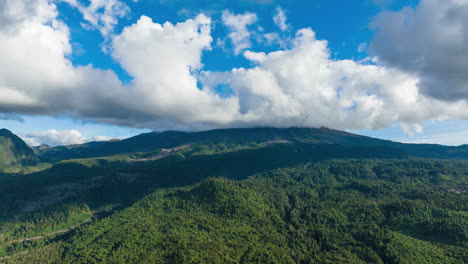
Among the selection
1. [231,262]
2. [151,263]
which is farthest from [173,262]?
[231,262]

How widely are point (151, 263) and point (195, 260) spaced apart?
3589 cm

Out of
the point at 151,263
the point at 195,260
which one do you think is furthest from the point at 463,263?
the point at 151,263

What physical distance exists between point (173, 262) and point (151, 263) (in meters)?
17.7

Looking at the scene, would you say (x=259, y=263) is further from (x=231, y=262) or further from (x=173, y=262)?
(x=173, y=262)

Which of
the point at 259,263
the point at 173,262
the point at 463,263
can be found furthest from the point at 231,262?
the point at 463,263

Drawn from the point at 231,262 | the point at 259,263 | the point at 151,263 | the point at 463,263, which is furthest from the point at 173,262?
the point at 463,263

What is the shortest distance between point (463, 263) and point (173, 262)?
233586mm

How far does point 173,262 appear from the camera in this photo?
199750mm

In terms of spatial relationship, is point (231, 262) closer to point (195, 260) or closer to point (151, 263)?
point (195, 260)

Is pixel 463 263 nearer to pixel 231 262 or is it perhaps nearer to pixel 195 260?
pixel 231 262

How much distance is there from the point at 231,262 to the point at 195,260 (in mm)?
28814

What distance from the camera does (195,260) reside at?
7795 inches

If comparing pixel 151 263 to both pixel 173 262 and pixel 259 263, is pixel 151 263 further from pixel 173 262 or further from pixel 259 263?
pixel 259 263

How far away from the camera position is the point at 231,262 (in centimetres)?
19900
